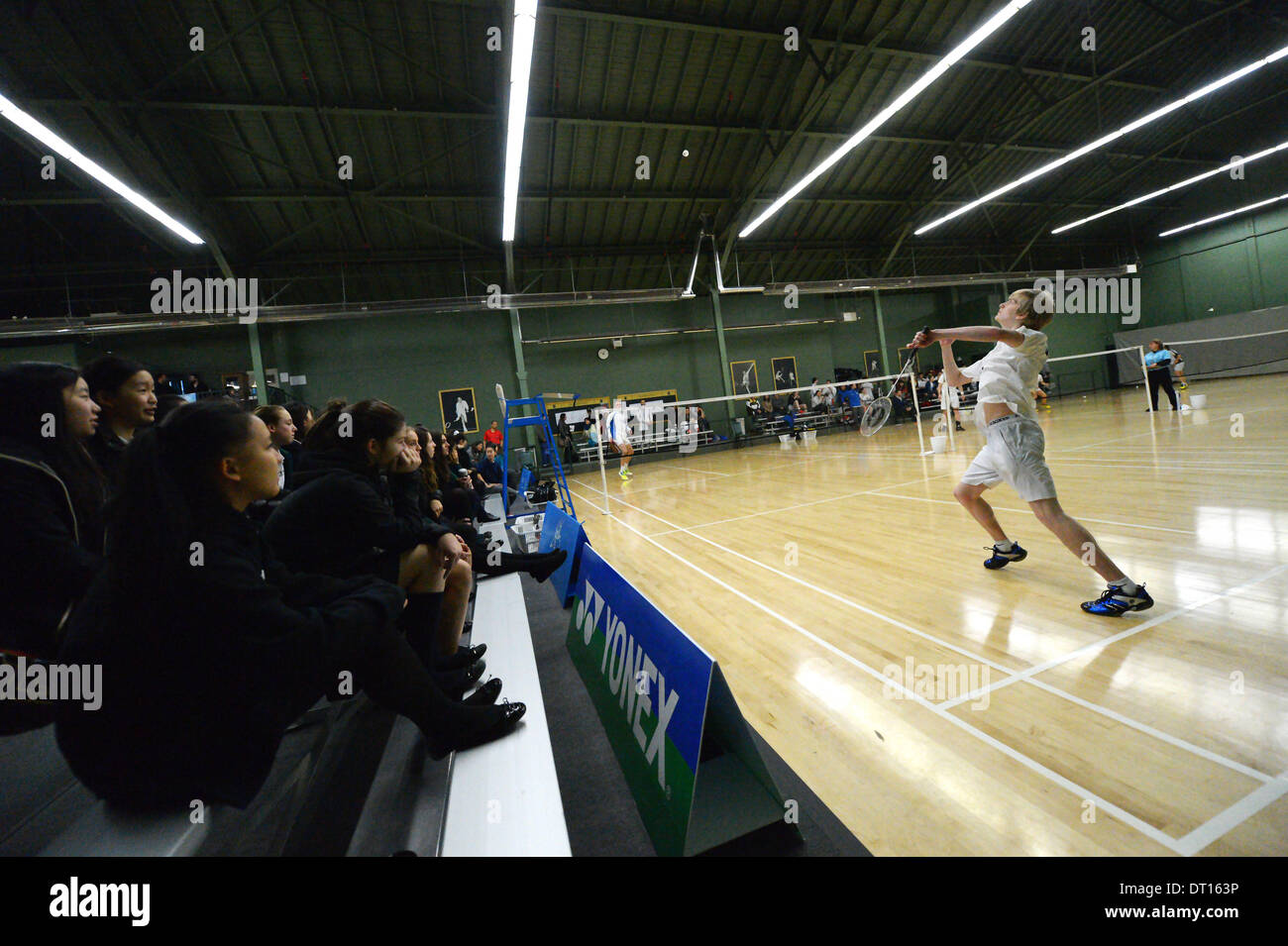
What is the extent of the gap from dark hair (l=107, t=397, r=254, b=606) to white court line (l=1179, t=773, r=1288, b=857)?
2575 millimetres

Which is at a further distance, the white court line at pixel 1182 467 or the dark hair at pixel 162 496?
the white court line at pixel 1182 467

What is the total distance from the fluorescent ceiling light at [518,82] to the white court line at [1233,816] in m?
8.91

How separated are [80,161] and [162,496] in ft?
37.5

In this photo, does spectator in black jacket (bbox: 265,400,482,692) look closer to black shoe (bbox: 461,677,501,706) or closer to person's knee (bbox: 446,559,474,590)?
person's knee (bbox: 446,559,474,590)

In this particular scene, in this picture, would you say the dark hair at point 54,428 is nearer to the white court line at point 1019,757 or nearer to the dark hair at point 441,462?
the dark hair at point 441,462

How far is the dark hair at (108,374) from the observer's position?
2305 millimetres

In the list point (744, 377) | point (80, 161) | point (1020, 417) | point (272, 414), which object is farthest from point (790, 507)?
point (744, 377)

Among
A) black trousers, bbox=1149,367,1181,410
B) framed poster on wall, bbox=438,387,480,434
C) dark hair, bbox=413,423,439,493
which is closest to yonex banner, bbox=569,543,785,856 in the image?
dark hair, bbox=413,423,439,493

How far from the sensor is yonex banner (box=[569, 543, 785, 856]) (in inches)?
55.9

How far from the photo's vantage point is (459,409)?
15.8m

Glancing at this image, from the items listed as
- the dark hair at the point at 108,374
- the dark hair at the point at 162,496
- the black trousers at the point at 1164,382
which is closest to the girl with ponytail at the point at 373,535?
the dark hair at the point at 162,496

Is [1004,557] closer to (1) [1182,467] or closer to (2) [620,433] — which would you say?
(1) [1182,467]

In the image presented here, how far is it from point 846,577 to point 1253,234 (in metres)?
28.7
